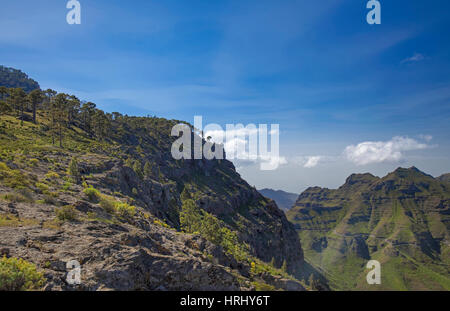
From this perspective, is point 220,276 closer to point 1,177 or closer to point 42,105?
point 1,177

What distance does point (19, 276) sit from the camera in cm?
970

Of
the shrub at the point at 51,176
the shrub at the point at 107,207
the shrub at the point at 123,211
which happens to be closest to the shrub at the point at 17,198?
the shrub at the point at 107,207

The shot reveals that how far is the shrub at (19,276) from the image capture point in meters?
9.30

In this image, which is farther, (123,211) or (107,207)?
(123,211)

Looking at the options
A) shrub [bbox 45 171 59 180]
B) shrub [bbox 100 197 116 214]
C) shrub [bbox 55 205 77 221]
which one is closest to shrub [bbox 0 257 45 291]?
shrub [bbox 55 205 77 221]

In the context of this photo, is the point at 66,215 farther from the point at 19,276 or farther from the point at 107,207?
the point at 19,276

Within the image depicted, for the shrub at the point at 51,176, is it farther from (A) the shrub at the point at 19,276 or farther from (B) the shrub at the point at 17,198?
(A) the shrub at the point at 19,276

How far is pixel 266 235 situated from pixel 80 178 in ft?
362


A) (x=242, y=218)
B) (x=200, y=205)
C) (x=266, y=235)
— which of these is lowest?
(x=266, y=235)

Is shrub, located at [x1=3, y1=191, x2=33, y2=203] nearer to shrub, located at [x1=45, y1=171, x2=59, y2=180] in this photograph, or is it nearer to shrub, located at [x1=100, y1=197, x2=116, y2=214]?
shrub, located at [x1=100, y1=197, x2=116, y2=214]

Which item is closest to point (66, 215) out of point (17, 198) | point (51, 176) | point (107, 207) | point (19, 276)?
point (107, 207)

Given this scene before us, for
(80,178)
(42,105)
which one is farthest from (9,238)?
(42,105)

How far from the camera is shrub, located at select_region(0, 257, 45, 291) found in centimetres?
930

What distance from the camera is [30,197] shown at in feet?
64.3
